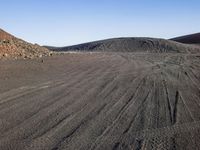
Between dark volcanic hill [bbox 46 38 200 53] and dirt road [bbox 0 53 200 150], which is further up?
dirt road [bbox 0 53 200 150]

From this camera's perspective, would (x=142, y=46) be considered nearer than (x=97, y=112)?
No

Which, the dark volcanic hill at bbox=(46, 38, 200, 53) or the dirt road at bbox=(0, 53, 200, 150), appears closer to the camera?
the dirt road at bbox=(0, 53, 200, 150)

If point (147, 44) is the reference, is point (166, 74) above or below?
above

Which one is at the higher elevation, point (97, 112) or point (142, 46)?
point (97, 112)

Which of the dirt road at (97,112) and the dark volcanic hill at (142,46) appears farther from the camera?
the dark volcanic hill at (142,46)

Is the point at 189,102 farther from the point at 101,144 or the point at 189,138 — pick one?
the point at 101,144

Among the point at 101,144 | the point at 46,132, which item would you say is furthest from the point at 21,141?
the point at 101,144

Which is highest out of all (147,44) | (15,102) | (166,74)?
(15,102)

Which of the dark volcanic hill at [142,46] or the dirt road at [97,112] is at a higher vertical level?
the dirt road at [97,112]
